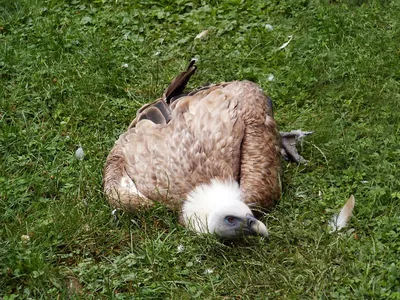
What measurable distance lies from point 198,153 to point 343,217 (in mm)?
1085

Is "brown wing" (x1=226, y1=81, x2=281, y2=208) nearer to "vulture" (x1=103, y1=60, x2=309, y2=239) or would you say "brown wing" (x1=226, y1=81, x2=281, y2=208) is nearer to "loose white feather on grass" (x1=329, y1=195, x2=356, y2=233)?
"vulture" (x1=103, y1=60, x2=309, y2=239)

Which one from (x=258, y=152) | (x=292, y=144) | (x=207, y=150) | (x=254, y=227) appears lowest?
(x=292, y=144)

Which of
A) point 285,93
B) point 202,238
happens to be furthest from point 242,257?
point 285,93

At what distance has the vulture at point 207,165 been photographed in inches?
237

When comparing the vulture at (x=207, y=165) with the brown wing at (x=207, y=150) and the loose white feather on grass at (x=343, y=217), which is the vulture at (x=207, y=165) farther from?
the loose white feather on grass at (x=343, y=217)

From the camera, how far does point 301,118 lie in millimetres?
7281

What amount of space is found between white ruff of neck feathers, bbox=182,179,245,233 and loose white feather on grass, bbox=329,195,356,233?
24.5 inches

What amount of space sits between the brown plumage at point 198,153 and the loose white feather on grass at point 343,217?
449 millimetres

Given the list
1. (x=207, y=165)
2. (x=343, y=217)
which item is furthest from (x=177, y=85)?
(x=343, y=217)

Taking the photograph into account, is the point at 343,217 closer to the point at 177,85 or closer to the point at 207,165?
the point at 207,165

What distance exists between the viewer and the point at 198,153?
20.3 feet

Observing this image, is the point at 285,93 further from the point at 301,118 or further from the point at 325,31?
the point at 325,31

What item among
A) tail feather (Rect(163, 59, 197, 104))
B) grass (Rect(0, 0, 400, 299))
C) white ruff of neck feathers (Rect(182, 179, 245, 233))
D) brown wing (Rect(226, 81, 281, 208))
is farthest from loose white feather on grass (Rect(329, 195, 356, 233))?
tail feather (Rect(163, 59, 197, 104))

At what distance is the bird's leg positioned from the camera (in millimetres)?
6805
